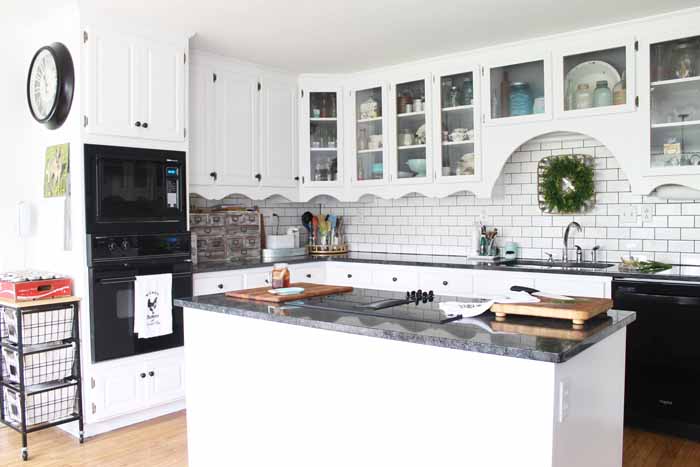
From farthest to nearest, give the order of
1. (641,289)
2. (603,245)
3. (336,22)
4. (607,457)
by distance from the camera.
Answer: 1. (603,245)
2. (336,22)
3. (641,289)
4. (607,457)

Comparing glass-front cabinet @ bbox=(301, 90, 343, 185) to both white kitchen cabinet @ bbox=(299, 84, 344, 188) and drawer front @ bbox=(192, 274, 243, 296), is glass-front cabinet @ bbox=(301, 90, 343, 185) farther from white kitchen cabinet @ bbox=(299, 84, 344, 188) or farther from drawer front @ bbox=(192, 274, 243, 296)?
drawer front @ bbox=(192, 274, 243, 296)

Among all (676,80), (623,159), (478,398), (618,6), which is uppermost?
(618,6)

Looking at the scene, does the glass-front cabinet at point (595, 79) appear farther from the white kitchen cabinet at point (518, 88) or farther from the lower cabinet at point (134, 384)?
the lower cabinet at point (134, 384)

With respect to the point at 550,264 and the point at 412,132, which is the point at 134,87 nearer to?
the point at 412,132

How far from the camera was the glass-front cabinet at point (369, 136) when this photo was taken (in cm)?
492

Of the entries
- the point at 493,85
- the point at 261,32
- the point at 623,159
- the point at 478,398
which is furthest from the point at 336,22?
the point at 478,398

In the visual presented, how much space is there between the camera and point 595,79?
12.8 ft

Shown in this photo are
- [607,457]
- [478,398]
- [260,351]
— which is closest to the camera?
[478,398]

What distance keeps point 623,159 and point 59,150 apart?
3.54 meters

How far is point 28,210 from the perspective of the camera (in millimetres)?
3846

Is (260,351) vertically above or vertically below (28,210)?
below

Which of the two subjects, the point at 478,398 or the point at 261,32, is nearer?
the point at 478,398

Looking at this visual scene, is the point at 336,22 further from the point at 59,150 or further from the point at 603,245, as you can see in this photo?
the point at 603,245

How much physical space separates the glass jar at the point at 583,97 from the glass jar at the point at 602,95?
1.2 inches
